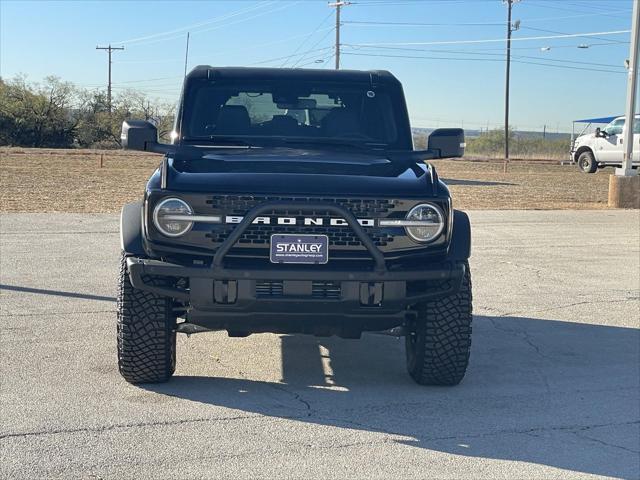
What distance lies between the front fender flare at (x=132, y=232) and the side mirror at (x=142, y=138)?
1.83 ft

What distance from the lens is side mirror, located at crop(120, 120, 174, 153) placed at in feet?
18.8

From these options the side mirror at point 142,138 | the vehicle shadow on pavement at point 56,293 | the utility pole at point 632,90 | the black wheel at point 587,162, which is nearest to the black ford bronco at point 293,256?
the side mirror at point 142,138

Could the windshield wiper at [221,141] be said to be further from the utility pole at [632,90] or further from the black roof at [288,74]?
the utility pole at [632,90]

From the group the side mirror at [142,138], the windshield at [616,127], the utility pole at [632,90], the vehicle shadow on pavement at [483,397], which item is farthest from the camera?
the windshield at [616,127]

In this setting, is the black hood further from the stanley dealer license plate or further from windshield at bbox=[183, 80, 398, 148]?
windshield at bbox=[183, 80, 398, 148]

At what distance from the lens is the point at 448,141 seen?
6223 mm

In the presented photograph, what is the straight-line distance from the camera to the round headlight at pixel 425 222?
491cm

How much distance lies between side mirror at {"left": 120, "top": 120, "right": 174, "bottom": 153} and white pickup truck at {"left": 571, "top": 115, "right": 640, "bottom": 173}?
25.4m

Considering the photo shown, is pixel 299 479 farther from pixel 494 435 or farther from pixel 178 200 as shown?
pixel 178 200

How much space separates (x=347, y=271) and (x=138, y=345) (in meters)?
1.35

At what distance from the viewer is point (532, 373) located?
601 centimetres

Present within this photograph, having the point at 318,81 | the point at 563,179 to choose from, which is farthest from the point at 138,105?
the point at 318,81

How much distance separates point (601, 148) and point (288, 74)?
26.7 m

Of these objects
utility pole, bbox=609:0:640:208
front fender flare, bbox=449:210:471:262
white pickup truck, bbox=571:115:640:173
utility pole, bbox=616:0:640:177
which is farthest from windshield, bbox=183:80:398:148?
white pickup truck, bbox=571:115:640:173
